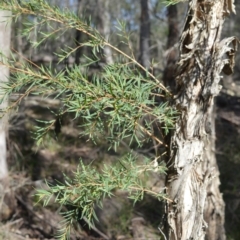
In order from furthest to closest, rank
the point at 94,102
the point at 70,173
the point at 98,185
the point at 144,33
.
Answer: the point at 144,33
the point at 70,173
the point at 98,185
the point at 94,102

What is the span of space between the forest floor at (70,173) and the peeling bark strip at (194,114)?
3.12 metres

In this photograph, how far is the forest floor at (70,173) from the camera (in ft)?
20.7

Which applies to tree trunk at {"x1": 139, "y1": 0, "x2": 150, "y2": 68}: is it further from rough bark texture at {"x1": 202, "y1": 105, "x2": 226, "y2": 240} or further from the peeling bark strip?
the peeling bark strip

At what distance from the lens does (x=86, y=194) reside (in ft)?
6.44

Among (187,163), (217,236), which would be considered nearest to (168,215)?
(187,163)

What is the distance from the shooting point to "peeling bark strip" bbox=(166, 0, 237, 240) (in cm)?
198

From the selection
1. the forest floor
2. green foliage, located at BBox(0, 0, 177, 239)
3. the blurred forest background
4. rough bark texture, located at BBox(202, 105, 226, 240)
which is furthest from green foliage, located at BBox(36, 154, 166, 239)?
rough bark texture, located at BBox(202, 105, 226, 240)

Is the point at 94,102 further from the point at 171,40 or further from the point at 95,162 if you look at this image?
the point at 171,40

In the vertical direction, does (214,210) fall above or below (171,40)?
below

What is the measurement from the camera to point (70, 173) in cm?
792

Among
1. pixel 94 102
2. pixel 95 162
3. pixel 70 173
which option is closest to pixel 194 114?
pixel 94 102

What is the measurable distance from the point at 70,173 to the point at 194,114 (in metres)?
6.12

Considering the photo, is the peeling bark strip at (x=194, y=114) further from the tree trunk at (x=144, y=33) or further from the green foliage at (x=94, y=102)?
the tree trunk at (x=144, y=33)

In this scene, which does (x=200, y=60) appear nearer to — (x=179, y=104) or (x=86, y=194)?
(x=179, y=104)
